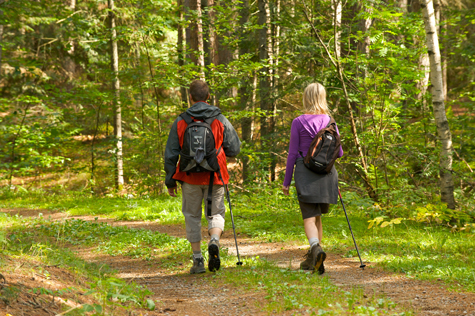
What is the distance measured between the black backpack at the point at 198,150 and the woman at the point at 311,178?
2.91ft

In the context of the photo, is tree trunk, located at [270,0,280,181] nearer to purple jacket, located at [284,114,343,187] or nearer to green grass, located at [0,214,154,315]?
purple jacket, located at [284,114,343,187]

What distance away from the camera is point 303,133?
14.8ft

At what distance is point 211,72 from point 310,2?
10.1ft

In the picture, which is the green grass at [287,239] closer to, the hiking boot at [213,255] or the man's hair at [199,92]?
the hiking boot at [213,255]

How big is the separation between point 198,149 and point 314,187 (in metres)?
1.38

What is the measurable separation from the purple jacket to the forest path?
1290 mm

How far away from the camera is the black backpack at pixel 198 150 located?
14.4 feet

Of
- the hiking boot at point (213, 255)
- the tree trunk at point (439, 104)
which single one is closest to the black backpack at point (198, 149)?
the hiking boot at point (213, 255)

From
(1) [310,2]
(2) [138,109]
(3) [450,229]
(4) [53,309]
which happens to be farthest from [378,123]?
(2) [138,109]

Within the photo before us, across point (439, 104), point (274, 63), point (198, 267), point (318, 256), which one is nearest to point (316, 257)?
point (318, 256)

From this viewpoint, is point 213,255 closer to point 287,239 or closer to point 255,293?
point 255,293

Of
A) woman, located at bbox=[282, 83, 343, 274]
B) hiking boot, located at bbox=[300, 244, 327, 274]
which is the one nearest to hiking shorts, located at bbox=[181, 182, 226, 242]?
woman, located at bbox=[282, 83, 343, 274]

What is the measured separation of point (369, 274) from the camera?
441cm

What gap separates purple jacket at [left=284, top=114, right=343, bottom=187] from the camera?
4.47m
